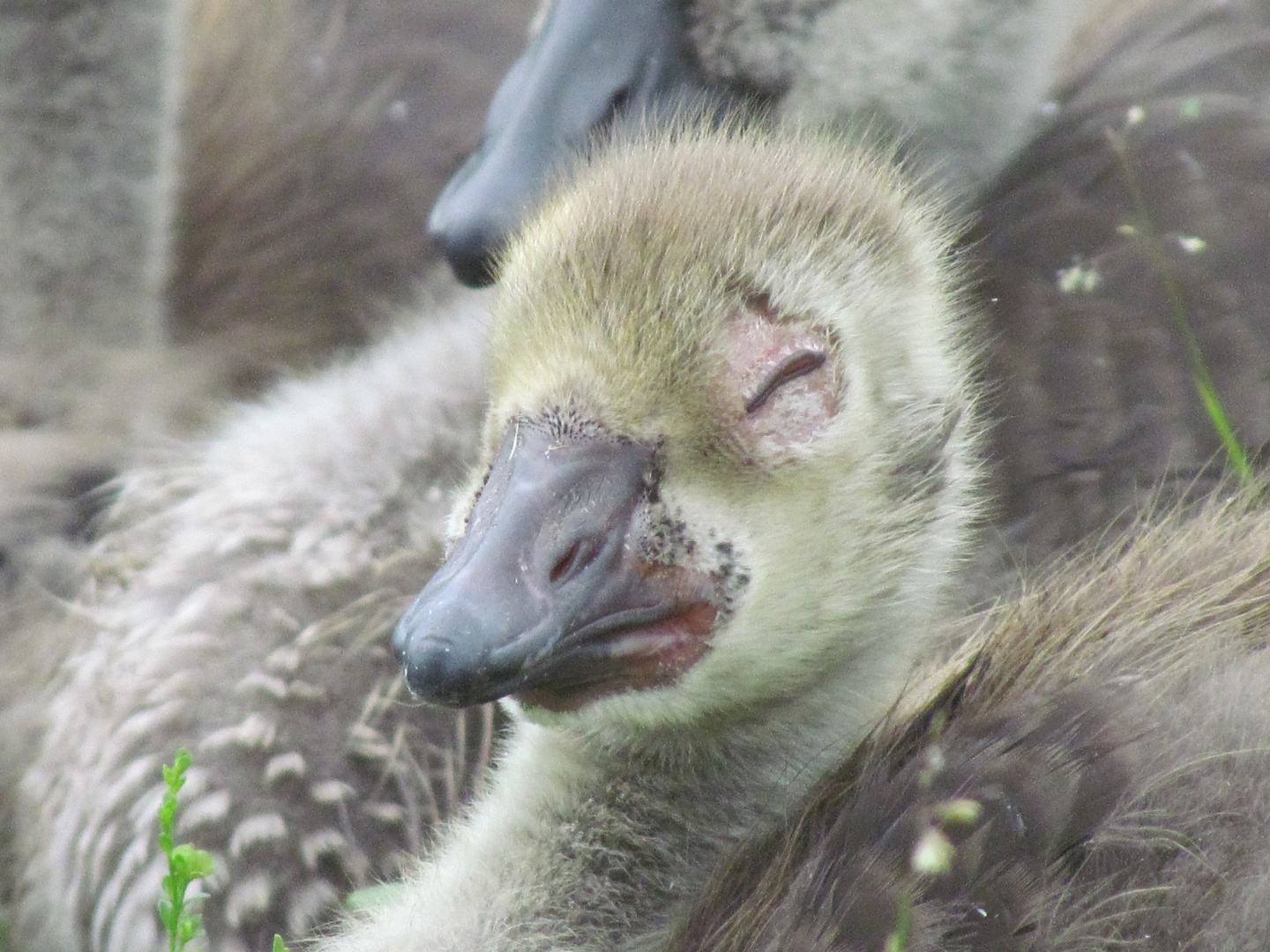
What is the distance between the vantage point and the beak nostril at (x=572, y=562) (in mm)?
1655

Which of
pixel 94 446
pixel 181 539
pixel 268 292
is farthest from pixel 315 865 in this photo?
pixel 268 292

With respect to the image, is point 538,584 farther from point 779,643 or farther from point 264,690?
point 264,690

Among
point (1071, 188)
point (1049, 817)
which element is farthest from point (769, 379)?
point (1071, 188)

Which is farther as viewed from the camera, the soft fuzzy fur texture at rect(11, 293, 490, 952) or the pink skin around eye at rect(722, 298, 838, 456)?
the soft fuzzy fur texture at rect(11, 293, 490, 952)

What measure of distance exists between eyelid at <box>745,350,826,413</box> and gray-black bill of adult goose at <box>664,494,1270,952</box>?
0.31 metres

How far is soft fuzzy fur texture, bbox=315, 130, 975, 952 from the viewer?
69.0 inches

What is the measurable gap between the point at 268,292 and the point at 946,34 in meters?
1.20

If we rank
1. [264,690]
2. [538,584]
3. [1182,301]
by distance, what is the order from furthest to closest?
[1182,301] → [264,690] → [538,584]

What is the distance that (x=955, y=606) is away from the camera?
2389mm

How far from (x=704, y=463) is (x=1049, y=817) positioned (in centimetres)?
41

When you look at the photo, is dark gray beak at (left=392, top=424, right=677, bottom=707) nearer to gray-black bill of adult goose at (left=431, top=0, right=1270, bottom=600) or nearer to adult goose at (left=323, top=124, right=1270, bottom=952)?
adult goose at (left=323, top=124, right=1270, bottom=952)

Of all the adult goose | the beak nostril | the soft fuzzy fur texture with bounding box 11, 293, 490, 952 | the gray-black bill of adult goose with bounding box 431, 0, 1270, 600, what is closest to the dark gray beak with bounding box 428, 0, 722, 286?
the gray-black bill of adult goose with bounding box 431, 0, 1270, 600

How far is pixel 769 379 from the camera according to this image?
5.81 ft

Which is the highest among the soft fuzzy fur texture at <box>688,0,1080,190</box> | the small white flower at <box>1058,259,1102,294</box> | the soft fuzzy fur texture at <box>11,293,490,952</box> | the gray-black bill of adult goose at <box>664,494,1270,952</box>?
the soft fuzzy fur texture at <box>688,0,1080,190</box>
